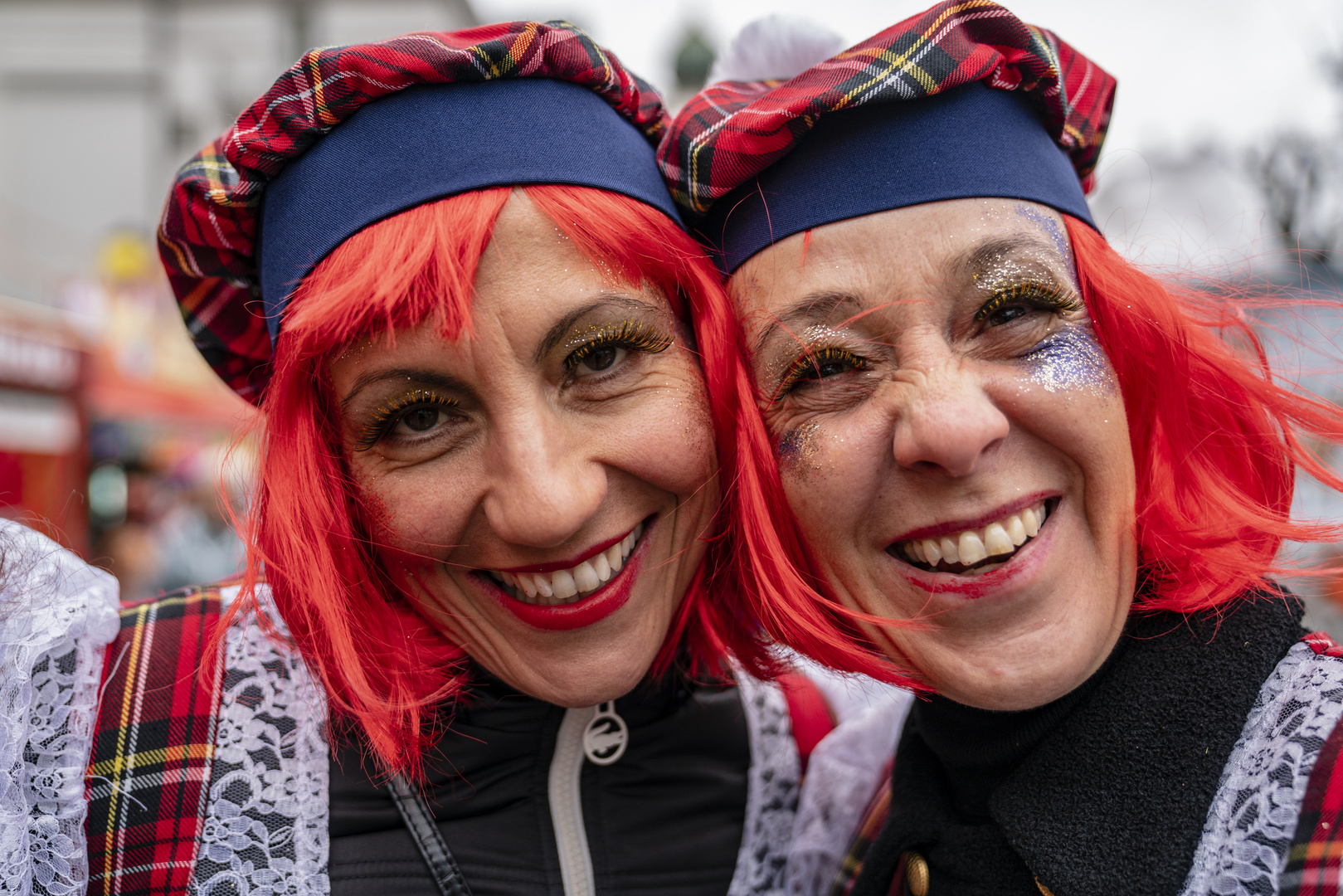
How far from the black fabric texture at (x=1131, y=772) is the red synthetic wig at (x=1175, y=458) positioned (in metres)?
0.08

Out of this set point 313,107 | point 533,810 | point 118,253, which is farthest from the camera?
point 118,253

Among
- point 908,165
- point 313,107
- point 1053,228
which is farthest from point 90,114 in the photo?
point 1053,228

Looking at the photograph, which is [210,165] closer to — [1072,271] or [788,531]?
[788,531]

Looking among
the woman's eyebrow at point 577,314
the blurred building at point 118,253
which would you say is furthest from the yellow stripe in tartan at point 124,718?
the blurred building at point 118,253

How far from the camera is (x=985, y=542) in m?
1.34

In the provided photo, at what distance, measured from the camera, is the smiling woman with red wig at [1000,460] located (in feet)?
4.22

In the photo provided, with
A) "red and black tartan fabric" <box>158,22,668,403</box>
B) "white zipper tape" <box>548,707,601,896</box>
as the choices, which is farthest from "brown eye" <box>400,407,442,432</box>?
"white zipper tape" <box>548,707,601,896</box>

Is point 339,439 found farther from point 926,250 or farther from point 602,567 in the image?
point 926,250

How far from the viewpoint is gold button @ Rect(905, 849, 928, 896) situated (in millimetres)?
1452

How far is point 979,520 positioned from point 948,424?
0.54 feet

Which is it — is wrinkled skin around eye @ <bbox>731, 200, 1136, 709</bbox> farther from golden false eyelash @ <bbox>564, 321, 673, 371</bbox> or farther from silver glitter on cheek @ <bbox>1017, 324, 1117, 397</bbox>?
golden false eyelash @ <bbox>564, 321, 673, 371</bbox>

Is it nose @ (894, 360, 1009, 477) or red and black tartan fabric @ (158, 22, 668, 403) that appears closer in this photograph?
nose @ (894, 360, 1009, 477)

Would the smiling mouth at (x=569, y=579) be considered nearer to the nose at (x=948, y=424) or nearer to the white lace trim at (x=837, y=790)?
the nose at (x=948, y=424)

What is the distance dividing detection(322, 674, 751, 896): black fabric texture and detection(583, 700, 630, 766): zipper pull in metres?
0.02
